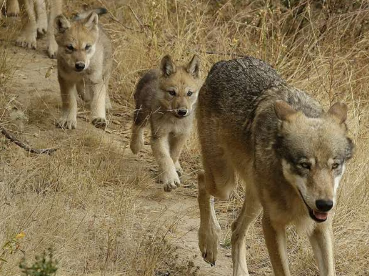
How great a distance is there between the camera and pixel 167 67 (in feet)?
27.9

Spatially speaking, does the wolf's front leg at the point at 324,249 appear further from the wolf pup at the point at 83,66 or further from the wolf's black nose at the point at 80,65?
the wolf's black nose at the point at 80,65

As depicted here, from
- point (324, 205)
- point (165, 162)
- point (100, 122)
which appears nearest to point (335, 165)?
point (324, 205)

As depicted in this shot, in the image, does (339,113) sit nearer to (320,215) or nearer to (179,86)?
(320,215)

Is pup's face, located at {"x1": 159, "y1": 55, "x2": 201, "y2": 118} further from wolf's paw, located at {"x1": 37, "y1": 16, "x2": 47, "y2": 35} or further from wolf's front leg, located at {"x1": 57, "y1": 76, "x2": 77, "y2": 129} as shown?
wolf's paw, located at {"x1": 37, "y1": 16, "x2": 47, "y2": 35}

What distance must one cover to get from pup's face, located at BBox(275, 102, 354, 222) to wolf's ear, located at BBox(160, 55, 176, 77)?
3217 mm

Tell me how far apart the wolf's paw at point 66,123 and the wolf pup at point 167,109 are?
658mm

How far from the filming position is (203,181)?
266 inches

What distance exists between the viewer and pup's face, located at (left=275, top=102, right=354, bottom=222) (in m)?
4.88

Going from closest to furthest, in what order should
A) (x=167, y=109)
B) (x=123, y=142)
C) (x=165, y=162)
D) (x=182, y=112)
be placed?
(x=165, y=162)
(x=182, y=112)
(x=167, y=109)
(x=123, y=142)

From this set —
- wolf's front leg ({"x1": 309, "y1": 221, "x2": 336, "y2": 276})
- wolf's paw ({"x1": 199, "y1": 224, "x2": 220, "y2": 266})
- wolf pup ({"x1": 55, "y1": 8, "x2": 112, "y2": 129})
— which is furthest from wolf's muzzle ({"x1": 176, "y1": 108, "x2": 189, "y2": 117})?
wolf's front leg ({"x1": 309, "y1": 221, "x2": 336, "y2": 276})

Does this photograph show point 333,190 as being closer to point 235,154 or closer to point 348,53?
point 235,154

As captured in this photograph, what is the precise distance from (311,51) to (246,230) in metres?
3.95

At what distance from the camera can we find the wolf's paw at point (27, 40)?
1050 cm

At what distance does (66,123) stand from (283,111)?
12.5ft
